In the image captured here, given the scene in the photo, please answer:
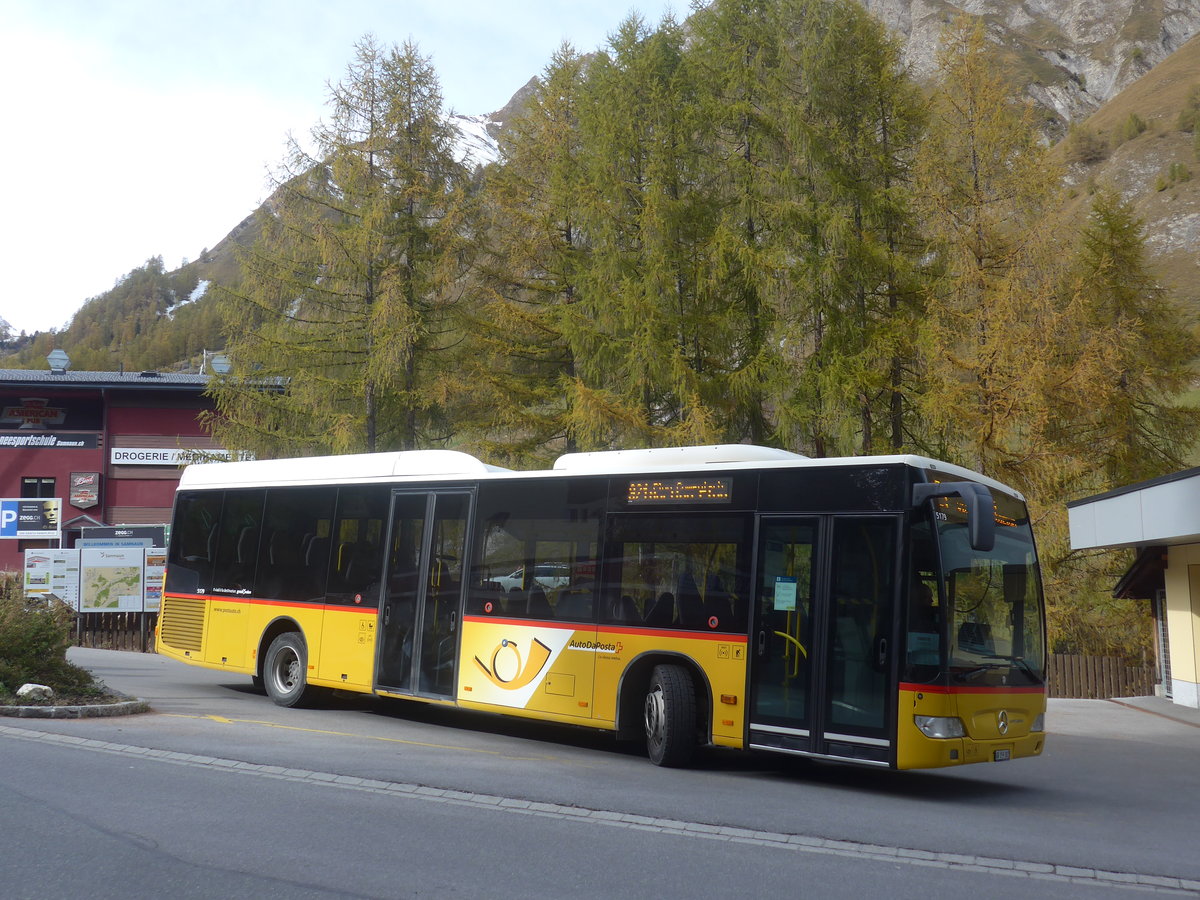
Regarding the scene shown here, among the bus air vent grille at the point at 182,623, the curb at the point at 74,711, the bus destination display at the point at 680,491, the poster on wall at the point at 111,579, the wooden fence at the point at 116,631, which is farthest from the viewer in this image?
the wooden fence at the point at 116,631

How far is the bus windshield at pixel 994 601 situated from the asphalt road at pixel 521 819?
1173 mm

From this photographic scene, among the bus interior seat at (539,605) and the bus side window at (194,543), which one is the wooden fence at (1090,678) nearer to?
the bus interior seat at (539,605)

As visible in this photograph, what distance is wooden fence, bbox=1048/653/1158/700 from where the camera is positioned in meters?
23.3

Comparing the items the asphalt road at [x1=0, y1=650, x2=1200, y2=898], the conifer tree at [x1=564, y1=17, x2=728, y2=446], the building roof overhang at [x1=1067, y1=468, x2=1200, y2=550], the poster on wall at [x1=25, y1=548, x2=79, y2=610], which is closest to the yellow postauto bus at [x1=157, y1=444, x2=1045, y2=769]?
the asphalt road at [x1=0, y1=650, x2=1200, y2=898]

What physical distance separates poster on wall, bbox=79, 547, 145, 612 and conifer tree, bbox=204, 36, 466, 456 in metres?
3.73

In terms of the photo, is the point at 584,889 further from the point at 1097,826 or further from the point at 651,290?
the point at 651,290

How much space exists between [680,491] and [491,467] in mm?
2814

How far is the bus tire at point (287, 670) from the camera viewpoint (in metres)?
14.2

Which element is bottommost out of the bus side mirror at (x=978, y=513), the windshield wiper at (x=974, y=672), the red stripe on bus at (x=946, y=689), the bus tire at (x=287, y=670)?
the bus tire at (x=287, y=670)

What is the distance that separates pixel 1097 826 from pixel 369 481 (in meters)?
9.03

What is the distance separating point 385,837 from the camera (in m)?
6.84

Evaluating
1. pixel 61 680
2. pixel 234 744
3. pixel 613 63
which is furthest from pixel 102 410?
pixel 234 744

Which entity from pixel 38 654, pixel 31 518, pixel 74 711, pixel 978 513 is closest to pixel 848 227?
pixel 978 513

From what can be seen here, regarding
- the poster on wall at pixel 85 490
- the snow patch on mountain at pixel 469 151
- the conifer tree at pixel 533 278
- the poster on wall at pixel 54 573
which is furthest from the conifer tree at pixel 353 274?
the poster on wall at pixel 85 490
